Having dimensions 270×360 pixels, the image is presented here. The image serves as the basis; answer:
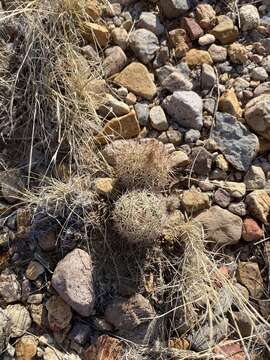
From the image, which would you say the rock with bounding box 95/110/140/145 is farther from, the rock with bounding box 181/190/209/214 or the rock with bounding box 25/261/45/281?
the rock with bounding box 25/261/45/281

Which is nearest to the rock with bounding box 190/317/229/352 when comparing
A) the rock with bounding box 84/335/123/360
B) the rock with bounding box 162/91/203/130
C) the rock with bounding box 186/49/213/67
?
the rock with bounding box 84/335/123/360

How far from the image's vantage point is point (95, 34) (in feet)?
8.37

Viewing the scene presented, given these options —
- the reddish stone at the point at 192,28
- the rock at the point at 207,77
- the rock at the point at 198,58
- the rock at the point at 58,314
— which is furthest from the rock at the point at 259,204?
the rock at the point at 58,314

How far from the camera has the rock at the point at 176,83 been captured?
8.31 feet

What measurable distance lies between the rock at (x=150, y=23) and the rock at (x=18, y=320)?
1342mm

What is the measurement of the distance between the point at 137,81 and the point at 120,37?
8.6 inches

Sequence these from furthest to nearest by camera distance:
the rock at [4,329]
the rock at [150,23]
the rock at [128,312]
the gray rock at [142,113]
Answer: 1. the rock at [150,23]
2. the gray rock at [142,113]
3. the rock at [128,312]
4. the rock at [4,329]

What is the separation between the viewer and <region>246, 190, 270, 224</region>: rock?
7.94 ft

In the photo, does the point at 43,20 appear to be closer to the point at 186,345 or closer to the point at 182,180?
the point at 182,180

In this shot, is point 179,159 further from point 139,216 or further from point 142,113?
point 139,216

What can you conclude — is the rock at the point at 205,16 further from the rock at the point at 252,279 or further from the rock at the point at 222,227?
the rock at the point at 252,279

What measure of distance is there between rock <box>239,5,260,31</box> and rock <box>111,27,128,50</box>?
0.54 m

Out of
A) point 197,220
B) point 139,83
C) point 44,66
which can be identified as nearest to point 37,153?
point 44,66

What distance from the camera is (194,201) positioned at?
95.2 inches
